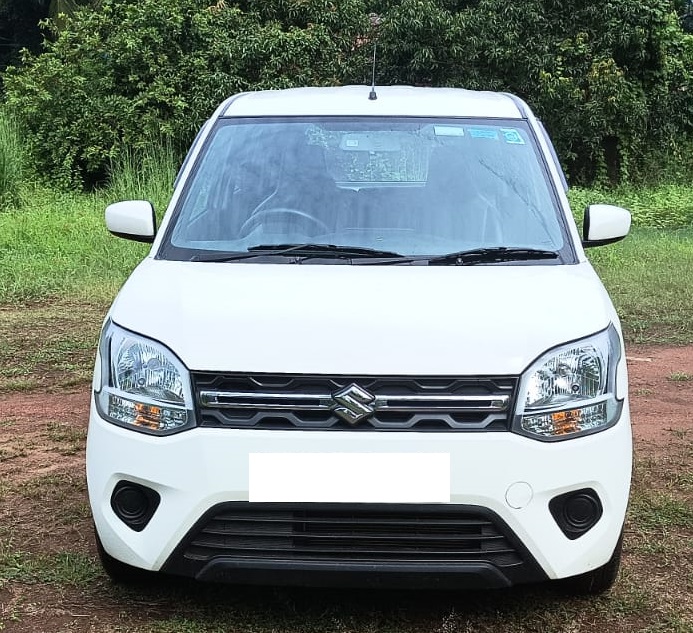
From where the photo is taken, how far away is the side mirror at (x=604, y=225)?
3648mm

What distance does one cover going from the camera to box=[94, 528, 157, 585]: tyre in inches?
114

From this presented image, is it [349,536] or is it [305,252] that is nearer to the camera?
[349,536]

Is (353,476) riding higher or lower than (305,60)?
higher

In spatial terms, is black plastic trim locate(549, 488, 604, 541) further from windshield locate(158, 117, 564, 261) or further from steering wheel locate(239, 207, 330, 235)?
steering wheel locate(239, 207, 330, 235)

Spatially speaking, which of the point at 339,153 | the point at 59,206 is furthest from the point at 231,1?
the point at 339,153

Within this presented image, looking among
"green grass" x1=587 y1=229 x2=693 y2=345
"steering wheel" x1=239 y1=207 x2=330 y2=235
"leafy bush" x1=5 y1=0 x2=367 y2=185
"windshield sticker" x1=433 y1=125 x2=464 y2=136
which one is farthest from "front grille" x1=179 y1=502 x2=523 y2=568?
"leafy bush" x1=5 y1=0 x2=367 y2=185

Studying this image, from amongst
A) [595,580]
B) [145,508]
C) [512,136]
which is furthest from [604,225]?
[145,508]

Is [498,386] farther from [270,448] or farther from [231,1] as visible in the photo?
[231,1]

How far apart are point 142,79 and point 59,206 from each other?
424 centimetres

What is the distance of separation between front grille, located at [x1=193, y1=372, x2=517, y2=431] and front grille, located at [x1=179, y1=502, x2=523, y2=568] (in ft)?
0.71

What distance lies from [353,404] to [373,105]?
1.74m

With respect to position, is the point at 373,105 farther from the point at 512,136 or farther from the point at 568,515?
the point at 568,515

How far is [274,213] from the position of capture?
347 centimetres

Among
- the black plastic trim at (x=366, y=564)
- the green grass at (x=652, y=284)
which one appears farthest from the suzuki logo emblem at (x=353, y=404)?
the green grass at (x=652, y=284)
